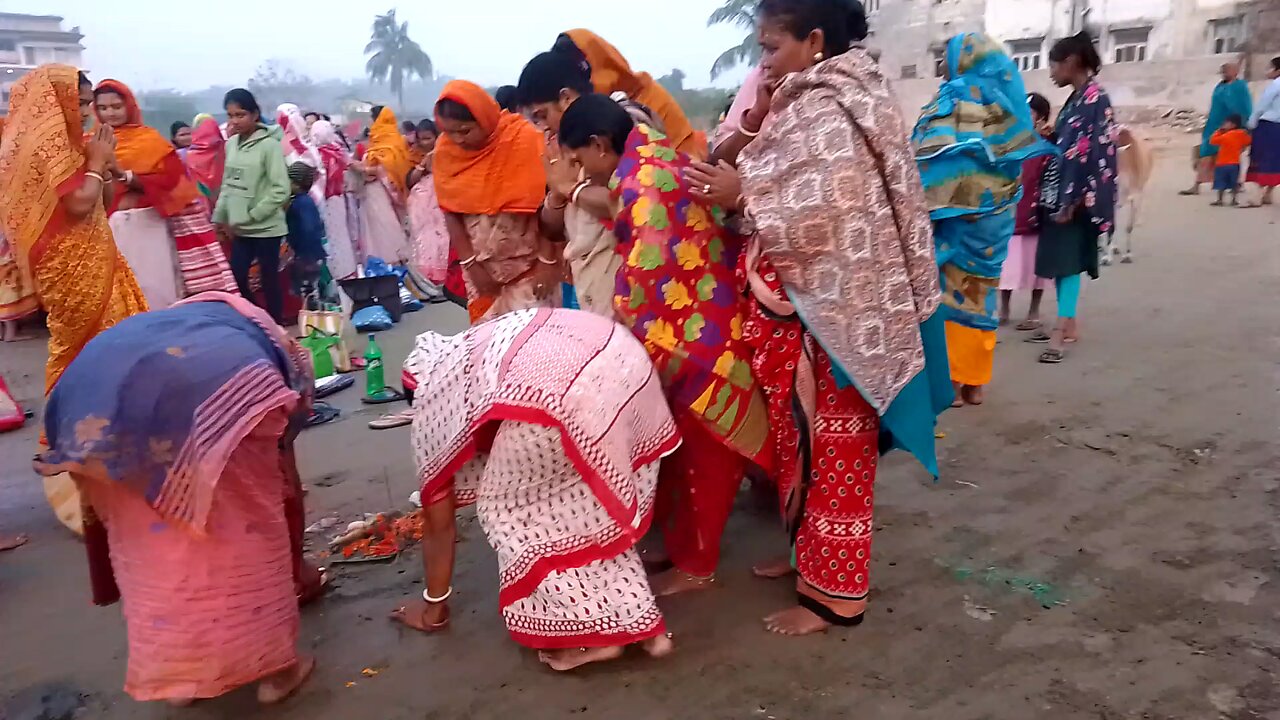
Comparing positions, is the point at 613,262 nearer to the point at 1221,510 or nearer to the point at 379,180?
the point at 1221,510

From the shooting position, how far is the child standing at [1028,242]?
577cm

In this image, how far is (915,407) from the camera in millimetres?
2600

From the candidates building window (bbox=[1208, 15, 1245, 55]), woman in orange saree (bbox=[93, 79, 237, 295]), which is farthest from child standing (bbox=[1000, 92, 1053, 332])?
building window (bbox=[1208, 15, 1245, 55])

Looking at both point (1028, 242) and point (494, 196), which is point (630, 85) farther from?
point (1028, 242)

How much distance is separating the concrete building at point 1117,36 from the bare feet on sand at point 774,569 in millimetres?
20811

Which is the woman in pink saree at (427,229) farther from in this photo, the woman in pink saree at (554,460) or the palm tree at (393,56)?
the palm tree at (393,56)

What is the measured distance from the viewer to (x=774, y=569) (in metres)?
3.05

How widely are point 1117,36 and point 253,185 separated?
25.6 metres

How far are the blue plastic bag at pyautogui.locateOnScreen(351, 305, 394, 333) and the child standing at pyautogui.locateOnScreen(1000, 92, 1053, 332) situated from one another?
4.83 meters

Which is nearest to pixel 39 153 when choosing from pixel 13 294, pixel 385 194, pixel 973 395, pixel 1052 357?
pixel 13 294

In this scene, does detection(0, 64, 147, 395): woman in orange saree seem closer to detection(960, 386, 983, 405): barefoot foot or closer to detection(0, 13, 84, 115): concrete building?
detection(960, 386, 983, 405): barefoot foot

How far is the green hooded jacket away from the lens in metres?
6.52

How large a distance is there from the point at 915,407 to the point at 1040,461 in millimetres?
1664

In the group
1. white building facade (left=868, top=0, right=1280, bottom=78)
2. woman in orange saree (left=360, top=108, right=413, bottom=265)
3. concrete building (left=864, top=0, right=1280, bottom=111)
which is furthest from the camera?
white building facade (left=868, top=0, right=1280, bottom=78)
